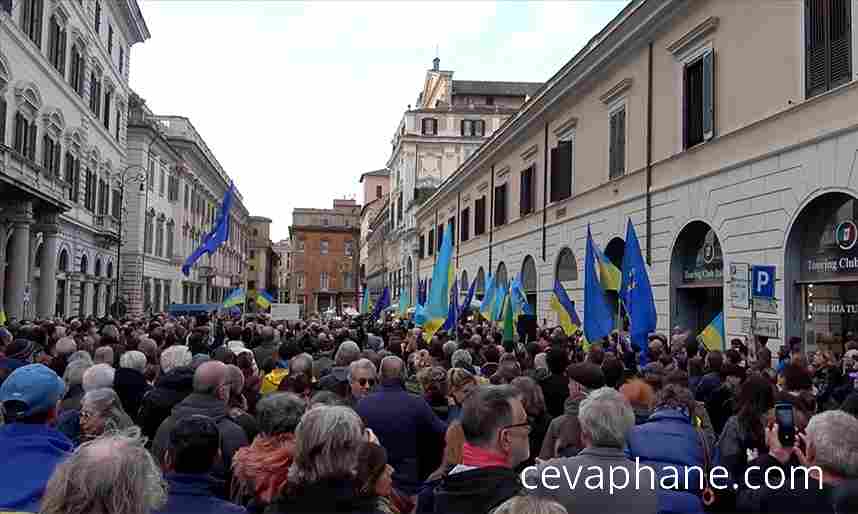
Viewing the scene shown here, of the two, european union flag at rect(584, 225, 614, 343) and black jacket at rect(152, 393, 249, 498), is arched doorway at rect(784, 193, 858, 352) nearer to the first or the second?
european union flag at rect(584, 225, 614, 343)

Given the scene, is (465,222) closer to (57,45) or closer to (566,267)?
(566,267)

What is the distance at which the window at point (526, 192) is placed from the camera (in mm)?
28922

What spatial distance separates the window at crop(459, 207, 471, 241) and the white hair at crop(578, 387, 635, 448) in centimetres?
3640

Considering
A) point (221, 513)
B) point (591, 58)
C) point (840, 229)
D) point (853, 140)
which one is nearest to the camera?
point (221, 513)

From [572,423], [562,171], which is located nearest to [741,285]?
Result: [572,423]

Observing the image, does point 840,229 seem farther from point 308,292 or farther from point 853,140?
point 308,292

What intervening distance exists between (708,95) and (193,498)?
15.1 metres

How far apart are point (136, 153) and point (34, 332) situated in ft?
117

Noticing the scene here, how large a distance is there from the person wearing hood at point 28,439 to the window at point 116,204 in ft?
131

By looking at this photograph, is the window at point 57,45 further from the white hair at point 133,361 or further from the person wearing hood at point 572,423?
the person wearing hood at point 572,423

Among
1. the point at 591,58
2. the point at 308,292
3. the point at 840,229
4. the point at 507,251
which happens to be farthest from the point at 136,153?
the point at 308,292

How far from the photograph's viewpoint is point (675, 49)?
17.1m

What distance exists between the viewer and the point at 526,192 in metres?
29.4

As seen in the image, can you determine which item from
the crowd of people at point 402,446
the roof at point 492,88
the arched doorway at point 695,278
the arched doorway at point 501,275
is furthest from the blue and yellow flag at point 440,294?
the roof at point 492,88
